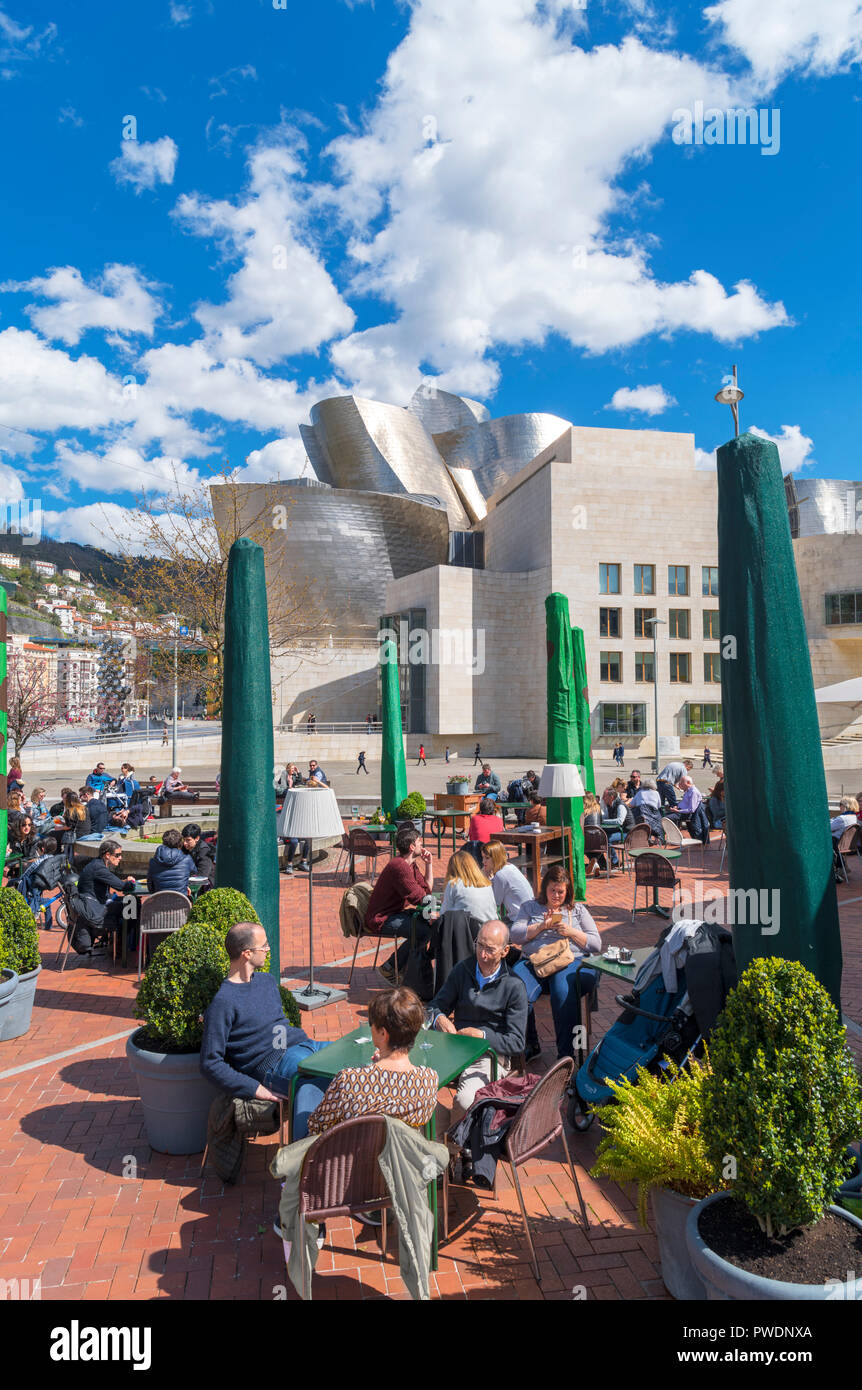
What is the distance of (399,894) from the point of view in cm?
642

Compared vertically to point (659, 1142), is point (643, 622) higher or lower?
higher

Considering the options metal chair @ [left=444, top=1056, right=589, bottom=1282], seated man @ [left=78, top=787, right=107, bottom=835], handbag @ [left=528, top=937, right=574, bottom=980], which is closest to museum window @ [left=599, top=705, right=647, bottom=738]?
seated man @ [left=78, top=787, right=107, bottom=835]

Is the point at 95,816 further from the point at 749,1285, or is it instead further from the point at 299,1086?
the point at 749,1285

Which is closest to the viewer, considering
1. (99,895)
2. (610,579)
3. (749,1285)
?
(749,1285)

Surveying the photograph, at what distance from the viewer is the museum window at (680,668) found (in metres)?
40.8

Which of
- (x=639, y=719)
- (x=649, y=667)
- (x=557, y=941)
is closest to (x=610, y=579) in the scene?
(x=649, y=667)

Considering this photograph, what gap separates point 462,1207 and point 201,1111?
148cm

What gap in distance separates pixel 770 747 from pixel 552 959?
2.41 m

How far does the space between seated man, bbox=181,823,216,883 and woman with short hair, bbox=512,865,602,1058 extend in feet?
14.7

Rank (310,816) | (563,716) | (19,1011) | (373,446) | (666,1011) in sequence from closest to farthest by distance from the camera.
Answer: (666,1011)
(19,1011)
(310,816)
(563,716)
(373,446)

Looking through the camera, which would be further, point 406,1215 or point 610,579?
point 610,579

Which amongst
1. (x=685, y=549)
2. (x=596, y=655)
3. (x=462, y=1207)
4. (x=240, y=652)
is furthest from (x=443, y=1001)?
(x=685, y=549)

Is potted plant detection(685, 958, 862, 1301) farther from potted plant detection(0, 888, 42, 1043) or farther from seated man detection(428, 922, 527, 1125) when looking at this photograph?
potted plant detection(0, 888, 42, 1043)

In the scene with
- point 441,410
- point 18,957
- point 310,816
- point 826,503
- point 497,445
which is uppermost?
point 441,410
